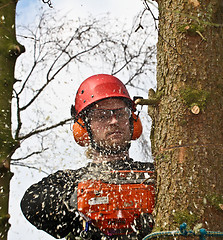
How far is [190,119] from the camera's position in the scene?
1813 mm

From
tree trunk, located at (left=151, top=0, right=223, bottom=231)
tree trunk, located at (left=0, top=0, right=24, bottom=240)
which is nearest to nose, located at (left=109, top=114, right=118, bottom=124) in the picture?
tree trunk, located at (left=0, top=0, right=24, bottom=240)

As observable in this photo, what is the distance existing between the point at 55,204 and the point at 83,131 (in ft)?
3.22

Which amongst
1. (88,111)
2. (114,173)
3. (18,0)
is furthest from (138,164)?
(18,0)

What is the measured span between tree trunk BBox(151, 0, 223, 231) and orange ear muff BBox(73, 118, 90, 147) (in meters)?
1.74

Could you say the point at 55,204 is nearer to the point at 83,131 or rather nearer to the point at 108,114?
the point at 83,131

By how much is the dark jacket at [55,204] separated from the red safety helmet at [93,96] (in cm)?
58

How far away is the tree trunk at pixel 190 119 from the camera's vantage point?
171 cm

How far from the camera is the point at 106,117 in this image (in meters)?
3.45

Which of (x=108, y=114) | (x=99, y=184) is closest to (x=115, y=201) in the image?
(x=99, y=184)

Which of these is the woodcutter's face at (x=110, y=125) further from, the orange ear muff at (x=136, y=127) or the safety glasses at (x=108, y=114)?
the orange ear muff at (x=136, y=127)

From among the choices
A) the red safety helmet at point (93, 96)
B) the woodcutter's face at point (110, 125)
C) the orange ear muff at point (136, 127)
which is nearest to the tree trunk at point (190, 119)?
the woodcutter's face at point (110, 125)

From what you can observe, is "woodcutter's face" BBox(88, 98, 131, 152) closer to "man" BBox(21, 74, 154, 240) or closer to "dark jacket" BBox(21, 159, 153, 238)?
"man" BBox(21, 74, 154, 240)

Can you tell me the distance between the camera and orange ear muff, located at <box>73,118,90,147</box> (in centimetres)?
369

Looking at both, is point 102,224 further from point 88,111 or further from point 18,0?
point 18,0
